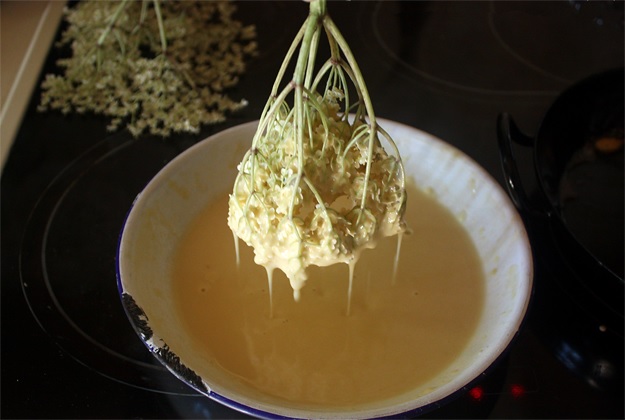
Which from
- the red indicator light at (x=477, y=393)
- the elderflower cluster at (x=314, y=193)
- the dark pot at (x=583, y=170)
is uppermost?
the elderflower cluster at (x=314, y=193)

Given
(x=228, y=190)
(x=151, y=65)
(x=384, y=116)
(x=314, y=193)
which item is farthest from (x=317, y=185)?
(x=151, y=65)

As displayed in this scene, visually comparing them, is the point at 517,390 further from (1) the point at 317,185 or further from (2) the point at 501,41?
(2) the point at 501,41

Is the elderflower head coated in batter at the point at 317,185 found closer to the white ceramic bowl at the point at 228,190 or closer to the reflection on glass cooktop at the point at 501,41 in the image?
the white ceramic bowl at the point at 228,190

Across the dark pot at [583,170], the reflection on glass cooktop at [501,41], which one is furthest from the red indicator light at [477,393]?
the reflection on glass cooktop at [501,41]

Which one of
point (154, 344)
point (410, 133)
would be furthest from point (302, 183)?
point (410, 133)

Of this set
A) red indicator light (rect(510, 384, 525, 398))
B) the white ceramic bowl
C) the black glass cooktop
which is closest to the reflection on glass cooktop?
the black glass cooktop

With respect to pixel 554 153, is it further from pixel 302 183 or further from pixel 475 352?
pixel 302 183
